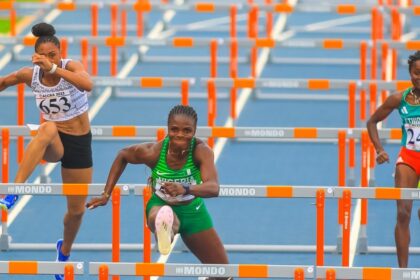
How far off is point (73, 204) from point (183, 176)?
7.08ft

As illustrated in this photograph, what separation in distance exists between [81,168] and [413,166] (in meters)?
2.81

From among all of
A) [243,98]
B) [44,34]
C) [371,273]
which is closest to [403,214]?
[371,273]

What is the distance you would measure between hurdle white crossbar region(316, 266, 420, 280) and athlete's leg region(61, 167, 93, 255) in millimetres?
2998

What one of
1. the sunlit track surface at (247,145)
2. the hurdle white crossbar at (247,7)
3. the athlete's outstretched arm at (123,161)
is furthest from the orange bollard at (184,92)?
the hurdle white crossbar at (247,7)

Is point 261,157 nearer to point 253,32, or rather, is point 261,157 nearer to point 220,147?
point 220,147

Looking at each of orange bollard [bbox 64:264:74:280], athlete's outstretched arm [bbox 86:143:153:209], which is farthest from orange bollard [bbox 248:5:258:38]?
orange bollard [bbox 64:264:74:280]

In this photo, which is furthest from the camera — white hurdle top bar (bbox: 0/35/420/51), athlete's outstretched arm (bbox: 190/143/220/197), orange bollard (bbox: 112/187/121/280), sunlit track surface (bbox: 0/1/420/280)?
white hurdle top bar (bbox: 0/35/420/51)

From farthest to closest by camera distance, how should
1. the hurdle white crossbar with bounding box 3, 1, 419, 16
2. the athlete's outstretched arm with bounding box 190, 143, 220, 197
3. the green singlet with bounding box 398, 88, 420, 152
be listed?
the hurdle white crossbar with bounding box 3, 1, 419, 16, the green singlet with bounding box 398, 88, 420, 152, the athlete's outstretched arm with bounding box 190, 143, 220, 197

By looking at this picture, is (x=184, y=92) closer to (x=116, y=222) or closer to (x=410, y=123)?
(x=410, y=123)

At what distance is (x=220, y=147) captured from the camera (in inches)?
680

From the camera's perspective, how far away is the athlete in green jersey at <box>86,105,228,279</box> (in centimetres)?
955

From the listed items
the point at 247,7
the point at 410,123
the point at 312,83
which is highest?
the point at 247,7

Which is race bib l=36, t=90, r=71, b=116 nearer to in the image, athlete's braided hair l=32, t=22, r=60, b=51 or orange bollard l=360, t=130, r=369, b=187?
athlete's braided hair l=32, t=22, r=60, b=51

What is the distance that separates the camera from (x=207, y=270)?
916 centimetres
